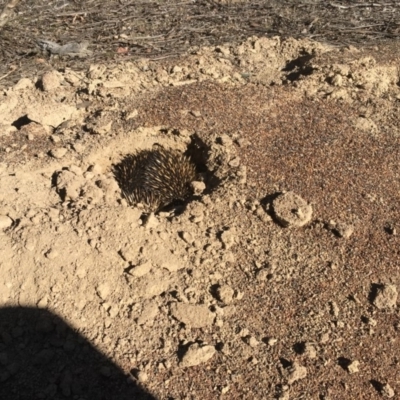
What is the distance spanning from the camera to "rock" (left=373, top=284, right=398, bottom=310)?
3689 mm

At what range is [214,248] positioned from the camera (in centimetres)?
409

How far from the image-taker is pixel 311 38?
691 cm

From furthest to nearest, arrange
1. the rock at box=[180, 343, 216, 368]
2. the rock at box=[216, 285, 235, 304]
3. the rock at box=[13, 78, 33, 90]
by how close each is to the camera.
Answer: the rock at box=[13, 78, 33, 90]
the rock at box=[216, 285, 235, 304]
the rock at box=[180, 343, 216, 368]

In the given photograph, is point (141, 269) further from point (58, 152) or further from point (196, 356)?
point (58, 152)

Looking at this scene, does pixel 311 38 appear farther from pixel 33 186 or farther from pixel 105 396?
pixel 105 396

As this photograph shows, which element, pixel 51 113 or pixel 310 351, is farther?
pixel 51 113

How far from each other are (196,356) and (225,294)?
21.6 inches

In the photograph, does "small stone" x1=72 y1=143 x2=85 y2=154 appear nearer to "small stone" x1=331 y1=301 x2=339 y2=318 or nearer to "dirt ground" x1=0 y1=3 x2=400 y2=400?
"dirt ground" x1=0 y1=3 x2=400 y2=400

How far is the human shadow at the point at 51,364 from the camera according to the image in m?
3.38

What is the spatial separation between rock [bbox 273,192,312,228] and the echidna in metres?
1.08

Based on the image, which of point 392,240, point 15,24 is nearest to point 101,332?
point 392,240

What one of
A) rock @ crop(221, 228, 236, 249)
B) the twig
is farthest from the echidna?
the twig

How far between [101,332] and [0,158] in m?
2.57

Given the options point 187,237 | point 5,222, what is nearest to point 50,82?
point 5,222
